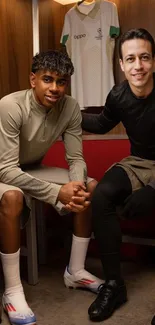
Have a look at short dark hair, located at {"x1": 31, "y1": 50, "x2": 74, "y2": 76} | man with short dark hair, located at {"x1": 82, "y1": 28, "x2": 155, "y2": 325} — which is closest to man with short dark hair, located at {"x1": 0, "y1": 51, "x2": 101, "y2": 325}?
short dark hair, located at {"x1": 31, "y1": 50, "x2": 74, "y2": 76}

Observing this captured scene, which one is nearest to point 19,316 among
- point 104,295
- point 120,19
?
point 104,295

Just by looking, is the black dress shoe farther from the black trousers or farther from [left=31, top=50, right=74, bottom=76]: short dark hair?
[left=31, top=50, right=74, bottom=76]: short dark hair

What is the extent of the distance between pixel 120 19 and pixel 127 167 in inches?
84.0

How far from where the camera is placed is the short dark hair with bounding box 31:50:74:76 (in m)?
1.53

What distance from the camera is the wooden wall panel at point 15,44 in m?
3.08

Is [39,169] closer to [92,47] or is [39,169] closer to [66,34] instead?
[92,47]

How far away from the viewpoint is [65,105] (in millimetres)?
1686

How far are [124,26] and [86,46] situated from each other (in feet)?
1.24

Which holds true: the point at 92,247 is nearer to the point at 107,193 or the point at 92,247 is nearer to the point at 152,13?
the point at 107,193

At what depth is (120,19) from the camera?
3316 mm

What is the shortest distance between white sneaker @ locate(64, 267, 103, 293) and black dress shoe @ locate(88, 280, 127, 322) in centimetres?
12

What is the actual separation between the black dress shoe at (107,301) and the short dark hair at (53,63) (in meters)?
0.85

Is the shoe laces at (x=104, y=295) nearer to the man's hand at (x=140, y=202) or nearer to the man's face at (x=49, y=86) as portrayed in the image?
the man's hand at (x=140, y=202)


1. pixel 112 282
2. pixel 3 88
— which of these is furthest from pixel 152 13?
pixel 112 282
